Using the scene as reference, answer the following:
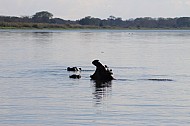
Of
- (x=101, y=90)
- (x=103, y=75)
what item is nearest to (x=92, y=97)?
(x=101, y=90)

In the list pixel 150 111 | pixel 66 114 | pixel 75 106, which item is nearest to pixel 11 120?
pixel 66 114

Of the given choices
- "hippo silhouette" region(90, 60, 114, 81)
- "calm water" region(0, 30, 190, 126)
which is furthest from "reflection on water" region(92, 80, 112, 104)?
"hippo silhouette" region(90, 60, 114, 81)

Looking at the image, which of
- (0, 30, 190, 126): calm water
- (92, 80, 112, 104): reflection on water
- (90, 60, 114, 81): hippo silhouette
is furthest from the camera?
(90, 60, 114, 81): hippo silhouette

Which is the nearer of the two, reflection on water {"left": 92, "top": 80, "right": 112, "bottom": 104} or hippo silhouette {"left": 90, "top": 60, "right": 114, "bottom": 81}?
reflection on water {"left": 92, "top": 80, "right": 112, "bottom": 104}

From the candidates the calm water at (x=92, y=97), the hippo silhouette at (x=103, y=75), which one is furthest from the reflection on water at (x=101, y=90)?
the hippo silhouette at (x=103, y=75)

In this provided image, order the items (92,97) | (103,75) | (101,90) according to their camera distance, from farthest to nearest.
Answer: (103,75)
(101,90)
(92,97)

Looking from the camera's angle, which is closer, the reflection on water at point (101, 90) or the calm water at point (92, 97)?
the calm water at point (92, 97)

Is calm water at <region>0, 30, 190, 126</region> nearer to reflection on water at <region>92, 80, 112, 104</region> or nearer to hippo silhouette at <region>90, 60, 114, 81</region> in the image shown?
reflection on water at <region>92, 80, 112, 104</region>

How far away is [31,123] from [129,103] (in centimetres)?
548

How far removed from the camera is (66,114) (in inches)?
802

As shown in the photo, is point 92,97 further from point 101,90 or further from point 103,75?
point 103,75

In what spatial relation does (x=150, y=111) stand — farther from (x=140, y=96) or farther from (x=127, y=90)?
(x=127, y=90)

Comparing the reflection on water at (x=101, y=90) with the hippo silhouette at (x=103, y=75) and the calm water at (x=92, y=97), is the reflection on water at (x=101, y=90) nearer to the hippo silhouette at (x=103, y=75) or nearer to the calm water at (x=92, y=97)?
the calm water at (x=92, y=97)

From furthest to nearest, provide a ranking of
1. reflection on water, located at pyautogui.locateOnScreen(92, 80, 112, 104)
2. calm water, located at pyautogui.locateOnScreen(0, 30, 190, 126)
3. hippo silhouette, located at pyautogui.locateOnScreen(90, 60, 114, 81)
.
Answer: hippo silhouette, located at pyautogui.locateOnScreen(90, 60, 114, 81) → reflection on water, located at pyautogui.locateOnScreen(92, 80, 112, 104) → calm water, located at pyautogui.locateOnScreen(0, 30, 190, 126)
